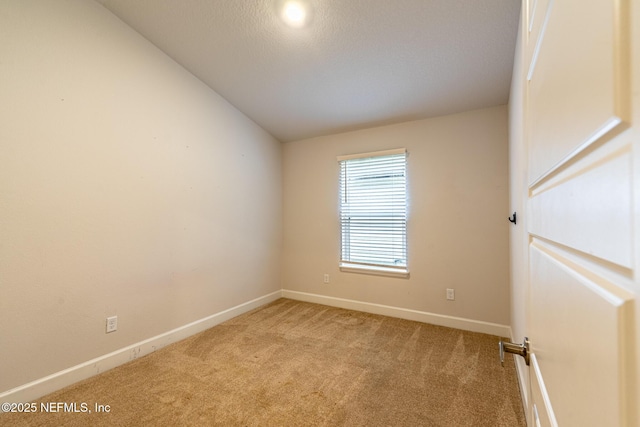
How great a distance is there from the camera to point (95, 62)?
2051mm

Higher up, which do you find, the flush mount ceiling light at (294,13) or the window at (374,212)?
the flush mount ceiling light at (294,13)

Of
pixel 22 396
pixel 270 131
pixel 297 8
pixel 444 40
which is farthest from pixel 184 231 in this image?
pixel 444 40

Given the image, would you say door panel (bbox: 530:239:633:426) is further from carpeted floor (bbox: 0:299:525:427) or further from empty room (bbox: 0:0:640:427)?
carpeted floor (bbox: 0:299:525:427)

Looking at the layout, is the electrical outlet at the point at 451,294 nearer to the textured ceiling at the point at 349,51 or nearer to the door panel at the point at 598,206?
the textured ceiling at the point at 349,51

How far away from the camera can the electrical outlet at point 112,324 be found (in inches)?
82.1

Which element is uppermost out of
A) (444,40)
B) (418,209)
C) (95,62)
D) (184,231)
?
(444,40)

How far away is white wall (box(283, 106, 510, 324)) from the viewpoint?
2.60 metres

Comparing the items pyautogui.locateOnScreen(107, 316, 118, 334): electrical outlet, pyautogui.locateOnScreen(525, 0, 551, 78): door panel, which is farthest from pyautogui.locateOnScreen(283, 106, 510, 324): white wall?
pyautogui.locateOnScreen(107, 316, 118, 334): electrical outlet

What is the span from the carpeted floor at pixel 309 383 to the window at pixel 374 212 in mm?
828

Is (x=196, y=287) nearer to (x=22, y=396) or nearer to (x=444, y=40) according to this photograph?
(x=22, y=396)

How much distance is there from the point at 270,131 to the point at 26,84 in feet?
7.65

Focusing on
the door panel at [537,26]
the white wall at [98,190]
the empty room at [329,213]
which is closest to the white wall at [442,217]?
the empty room at [329,213]

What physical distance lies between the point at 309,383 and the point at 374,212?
6.54 feet

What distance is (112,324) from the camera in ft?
6.91
